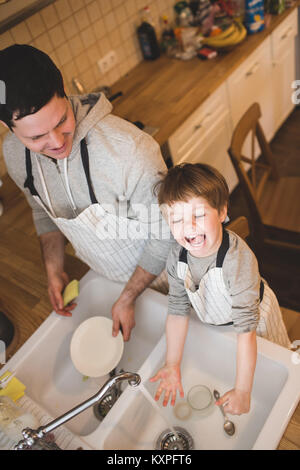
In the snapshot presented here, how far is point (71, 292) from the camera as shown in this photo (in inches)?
49.2

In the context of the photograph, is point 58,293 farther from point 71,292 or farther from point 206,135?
point 206,135

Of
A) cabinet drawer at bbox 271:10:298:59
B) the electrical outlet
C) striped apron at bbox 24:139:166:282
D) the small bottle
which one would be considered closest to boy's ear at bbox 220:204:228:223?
striped apron at bbox 24:139:166:282

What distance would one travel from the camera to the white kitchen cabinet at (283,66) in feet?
8.02

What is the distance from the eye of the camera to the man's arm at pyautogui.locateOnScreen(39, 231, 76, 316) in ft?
4.06

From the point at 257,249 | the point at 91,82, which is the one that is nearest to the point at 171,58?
the point at 91,82

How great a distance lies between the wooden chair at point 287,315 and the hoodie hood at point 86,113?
48 centimetres

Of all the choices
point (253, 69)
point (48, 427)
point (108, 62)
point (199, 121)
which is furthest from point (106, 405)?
point (253, 69)

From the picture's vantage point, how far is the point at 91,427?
112cm

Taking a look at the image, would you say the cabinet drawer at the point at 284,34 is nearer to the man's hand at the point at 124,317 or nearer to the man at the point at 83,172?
the man at the point at 83,172

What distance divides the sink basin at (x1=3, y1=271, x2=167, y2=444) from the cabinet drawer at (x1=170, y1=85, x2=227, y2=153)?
904 mm

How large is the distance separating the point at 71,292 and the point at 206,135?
1259 millimetres

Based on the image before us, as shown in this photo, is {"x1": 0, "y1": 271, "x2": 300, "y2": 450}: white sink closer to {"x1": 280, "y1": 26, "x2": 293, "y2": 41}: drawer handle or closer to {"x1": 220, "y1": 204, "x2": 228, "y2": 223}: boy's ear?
{"x1": 220, "y1": 204, "x2": 228, "y2": 223}: boy's ear

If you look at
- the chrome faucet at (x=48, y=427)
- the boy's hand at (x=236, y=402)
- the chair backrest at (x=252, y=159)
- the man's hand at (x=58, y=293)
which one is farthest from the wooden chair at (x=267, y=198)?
the chrome faucet at (x=48, y=427)

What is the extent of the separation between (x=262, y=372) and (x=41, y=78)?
860 millimetres
